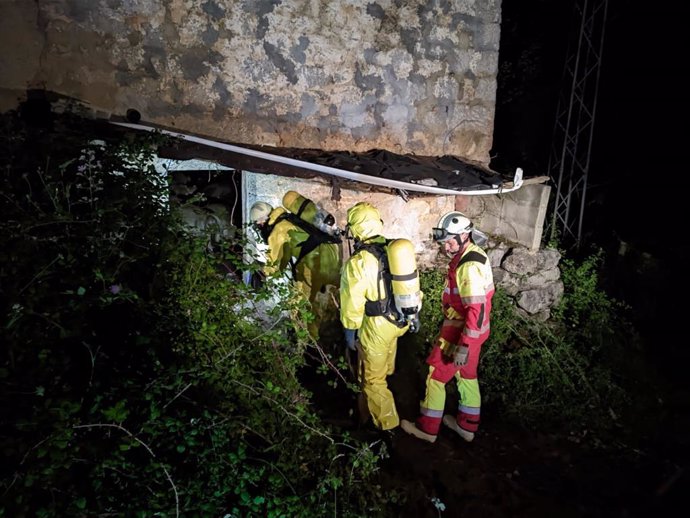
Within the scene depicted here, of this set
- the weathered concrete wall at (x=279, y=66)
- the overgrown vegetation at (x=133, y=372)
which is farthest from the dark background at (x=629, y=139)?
the overgrown vegetation at (x=133, y=372)

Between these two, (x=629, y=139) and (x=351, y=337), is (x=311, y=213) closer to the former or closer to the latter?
(x=351, y=337)

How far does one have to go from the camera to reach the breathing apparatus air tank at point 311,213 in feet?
17.5

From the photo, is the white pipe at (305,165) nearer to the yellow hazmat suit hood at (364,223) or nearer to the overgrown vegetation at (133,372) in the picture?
the overgrown vegetation at (133,372)

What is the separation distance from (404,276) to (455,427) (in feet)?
6.58

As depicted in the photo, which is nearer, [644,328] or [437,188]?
[437,188]

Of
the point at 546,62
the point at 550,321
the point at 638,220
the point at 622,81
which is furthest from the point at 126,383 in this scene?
the point at 546,62

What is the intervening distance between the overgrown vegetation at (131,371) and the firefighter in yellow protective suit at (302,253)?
1.43 meters

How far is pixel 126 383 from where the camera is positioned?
9.05ft

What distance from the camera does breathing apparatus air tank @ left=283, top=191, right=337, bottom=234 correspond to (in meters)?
5.35

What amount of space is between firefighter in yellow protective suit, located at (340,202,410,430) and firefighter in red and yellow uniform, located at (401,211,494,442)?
44 cm

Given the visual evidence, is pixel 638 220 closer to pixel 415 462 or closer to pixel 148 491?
pixel 415 462

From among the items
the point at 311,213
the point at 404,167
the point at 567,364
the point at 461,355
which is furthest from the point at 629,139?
the point at 461,355

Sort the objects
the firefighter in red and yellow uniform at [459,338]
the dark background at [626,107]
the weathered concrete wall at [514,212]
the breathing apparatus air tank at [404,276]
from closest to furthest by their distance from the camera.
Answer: the breathing apparatus air tank at [404,276] < the firefighter in red and yellow uniform at [459,338] < the weathered concrete wall at [514,212] < the dark background at [626,107]

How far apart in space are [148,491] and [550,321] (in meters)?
6.09
